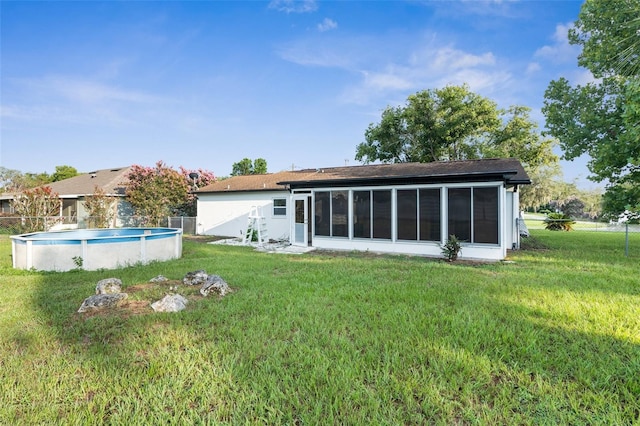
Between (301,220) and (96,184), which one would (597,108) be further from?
(96,184)

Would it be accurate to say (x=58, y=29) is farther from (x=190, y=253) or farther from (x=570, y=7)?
(x=570, y=7)

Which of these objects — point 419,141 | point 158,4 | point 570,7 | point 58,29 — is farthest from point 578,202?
point 58,29

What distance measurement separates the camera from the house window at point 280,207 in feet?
48.5

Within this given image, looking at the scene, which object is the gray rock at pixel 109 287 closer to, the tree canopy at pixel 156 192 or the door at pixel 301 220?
the door at pixel 301 220

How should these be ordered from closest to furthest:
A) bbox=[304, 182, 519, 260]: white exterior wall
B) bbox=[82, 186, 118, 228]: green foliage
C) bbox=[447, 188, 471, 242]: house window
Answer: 1. bbox=[304, 182, 519, 260]: white exterior wall
2. bbox=[447, 188, 471, 242]: house window
3. bbox=[82, 186, 118, 228]: green foliage

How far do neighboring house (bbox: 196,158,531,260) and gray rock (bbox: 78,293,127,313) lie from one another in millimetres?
7806

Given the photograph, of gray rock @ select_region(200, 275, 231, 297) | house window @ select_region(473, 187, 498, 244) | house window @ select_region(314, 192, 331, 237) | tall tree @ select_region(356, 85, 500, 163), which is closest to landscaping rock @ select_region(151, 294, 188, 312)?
gray rock @ select_region(200, 275, 231, 297)

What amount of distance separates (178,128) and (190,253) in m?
12.2

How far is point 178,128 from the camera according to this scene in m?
19.1

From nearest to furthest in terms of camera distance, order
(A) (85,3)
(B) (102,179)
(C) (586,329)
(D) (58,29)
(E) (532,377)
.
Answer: (E) (532,377) → (C) (586,329) → (A) (85,3) → (D) (58,29) → (B) (102,179)

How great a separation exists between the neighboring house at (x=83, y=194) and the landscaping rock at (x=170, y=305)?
15.2 metres

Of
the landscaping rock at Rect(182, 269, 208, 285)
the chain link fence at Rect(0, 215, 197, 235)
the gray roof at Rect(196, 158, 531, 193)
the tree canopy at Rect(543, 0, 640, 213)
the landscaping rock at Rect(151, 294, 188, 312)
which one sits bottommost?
the landscaping rock at Rect(151, 294, 188, 312)

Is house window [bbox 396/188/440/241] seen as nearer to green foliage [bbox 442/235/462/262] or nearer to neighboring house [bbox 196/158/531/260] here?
neighboring house [bbox 196/158/531/260]

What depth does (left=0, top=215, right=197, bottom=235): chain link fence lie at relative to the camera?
48.7ft
